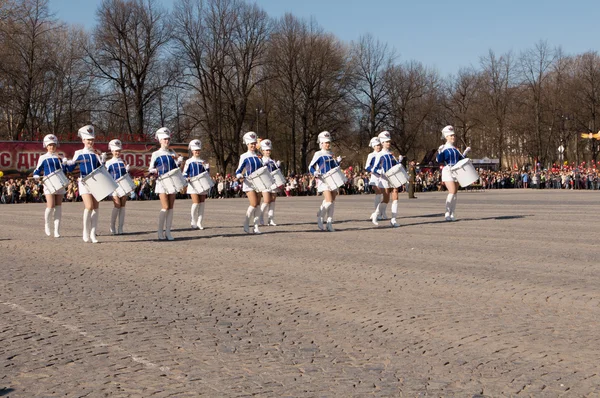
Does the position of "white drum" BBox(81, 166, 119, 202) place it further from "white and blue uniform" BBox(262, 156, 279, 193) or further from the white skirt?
the white skirt

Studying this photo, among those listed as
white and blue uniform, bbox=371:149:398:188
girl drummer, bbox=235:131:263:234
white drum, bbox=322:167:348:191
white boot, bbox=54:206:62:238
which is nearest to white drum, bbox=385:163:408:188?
white and blue uniform, bbox=371:149:398:188

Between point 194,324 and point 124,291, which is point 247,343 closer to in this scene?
point 194,324

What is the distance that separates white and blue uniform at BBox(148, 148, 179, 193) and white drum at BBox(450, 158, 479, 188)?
25.2 feet

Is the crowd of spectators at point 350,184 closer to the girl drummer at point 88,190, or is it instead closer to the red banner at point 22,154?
the red banner at point 22,154

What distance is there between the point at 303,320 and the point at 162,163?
395 inches

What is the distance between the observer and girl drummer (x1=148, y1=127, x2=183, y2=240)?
1680cm

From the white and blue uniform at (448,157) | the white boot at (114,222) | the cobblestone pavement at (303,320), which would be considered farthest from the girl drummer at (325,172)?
the white boot at (114,222)

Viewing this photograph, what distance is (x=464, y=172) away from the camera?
69.1 feet

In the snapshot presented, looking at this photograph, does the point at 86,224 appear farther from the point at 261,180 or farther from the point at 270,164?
the point at 270,164

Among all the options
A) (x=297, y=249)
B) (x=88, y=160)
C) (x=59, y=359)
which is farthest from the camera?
(x=88, y=160)

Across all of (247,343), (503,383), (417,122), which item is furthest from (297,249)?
(417,122)

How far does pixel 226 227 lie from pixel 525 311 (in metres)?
13.0

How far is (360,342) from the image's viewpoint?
682 centimetres

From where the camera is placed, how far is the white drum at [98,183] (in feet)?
52.9
